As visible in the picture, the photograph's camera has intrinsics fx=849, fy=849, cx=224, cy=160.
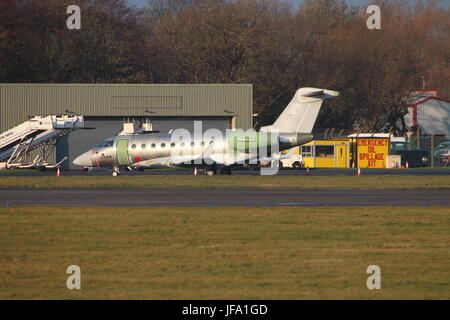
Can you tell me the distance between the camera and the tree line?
84269mm

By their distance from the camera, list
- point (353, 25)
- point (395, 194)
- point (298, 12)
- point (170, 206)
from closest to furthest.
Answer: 1. point (170, 206)
2. point (395, 194)
3. point (353, 25)
4. point (298, 12)

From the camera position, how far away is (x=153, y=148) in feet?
168

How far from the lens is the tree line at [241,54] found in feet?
276

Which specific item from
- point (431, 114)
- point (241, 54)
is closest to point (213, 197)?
point (241, 54)

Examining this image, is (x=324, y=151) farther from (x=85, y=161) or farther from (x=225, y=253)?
(x=225, y=253)

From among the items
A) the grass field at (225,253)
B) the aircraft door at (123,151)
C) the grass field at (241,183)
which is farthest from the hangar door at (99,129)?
the grass field at (225,253)

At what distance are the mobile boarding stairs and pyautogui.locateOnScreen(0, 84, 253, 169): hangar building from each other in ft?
21.7

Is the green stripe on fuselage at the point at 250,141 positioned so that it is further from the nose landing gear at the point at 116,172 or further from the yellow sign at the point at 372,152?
the yellow sign at the point at 372,152

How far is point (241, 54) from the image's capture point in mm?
89750

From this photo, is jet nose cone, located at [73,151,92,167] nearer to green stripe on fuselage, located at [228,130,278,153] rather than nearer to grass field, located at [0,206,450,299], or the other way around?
green stripe on fuselage, located at [228,130,278,153]
